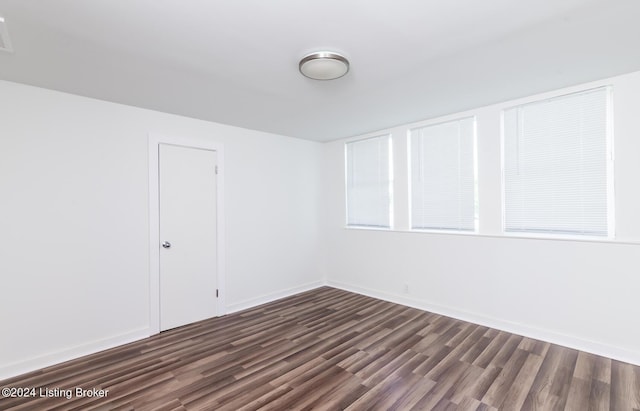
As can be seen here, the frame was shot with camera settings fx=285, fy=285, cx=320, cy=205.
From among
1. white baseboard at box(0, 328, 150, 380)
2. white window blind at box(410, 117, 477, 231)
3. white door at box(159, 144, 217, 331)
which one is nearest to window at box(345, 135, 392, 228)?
white window blind at box(410, 117, 477, 231)

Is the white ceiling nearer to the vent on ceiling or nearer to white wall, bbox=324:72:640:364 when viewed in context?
the vent on ceiling

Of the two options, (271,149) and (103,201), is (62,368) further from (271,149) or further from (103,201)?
(271,149)

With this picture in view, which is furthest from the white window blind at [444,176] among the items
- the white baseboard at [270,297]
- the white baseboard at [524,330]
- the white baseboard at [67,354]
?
the white baseboard at [67,354]

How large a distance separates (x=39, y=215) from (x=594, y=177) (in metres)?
5.27

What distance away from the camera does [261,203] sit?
14.4 feet

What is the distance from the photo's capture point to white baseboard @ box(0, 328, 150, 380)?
2473mm

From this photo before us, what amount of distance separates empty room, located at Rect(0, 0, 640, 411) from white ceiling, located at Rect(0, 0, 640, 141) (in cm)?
2

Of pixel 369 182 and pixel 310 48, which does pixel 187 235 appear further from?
pixel 369 182

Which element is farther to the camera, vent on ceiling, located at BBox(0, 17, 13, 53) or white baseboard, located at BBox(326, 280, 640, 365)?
white baseboard, located at BBox(326, 280, 640, 365)

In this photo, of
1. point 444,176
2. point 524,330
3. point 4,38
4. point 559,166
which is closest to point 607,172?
point 559,166

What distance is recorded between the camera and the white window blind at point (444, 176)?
356cm
